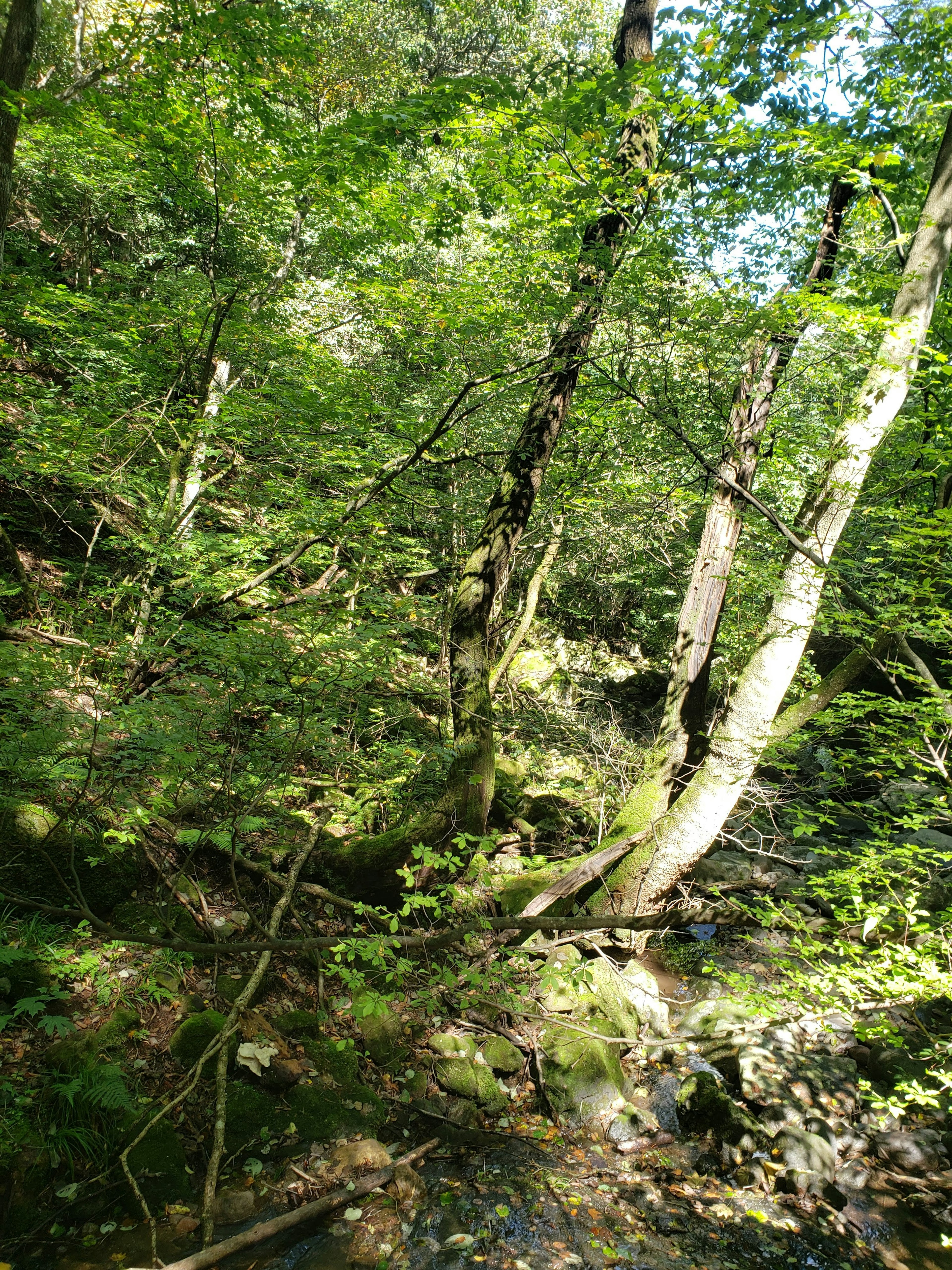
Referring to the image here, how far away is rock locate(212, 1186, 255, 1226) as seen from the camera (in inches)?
124

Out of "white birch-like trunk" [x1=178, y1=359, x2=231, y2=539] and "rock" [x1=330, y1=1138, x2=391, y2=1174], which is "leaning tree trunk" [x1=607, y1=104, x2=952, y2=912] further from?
"white birch-like trunk" [x1=178, y1=359, x2=231, y2=539]

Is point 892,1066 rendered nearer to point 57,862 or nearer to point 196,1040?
point 196,1040

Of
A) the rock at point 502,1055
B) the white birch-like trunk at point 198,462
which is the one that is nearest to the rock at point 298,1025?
the rock at point 502,1055

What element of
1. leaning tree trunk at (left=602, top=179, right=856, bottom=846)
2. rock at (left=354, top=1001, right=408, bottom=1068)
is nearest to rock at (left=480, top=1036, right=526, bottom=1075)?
rock at (left=354, top=1001, right=408, bottom=1068)

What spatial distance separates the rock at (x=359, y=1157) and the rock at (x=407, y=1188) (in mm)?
92

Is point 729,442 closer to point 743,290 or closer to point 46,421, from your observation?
point 743,290

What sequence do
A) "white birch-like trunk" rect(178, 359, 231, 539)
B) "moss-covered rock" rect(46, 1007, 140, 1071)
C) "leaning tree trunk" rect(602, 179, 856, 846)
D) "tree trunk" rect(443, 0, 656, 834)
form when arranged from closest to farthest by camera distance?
1. "moss-covered rock" rect(46, 1007, 140, 1071)
2. "tree trunk" rect(443, 0, 656, 834)
3. "white birch-like trunk" rect(178, 359, 231, 539)
4. "leaning tree trunk" rect(602, 179, 856, 846)

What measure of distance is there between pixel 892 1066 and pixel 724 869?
3.22 m

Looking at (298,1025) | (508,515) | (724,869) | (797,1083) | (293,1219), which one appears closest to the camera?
(293,1219)

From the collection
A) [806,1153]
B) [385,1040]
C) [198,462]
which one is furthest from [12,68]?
[806,1153]

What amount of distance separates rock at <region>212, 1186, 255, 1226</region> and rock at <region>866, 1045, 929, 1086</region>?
15.2 feet

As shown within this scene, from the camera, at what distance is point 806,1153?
13.9ft

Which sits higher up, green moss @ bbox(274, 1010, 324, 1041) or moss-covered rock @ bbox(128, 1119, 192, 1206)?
green moss @ bbox(274, 1010, 324, 1041)

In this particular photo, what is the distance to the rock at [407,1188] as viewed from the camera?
3.48 m
